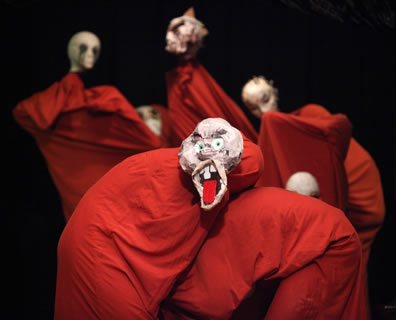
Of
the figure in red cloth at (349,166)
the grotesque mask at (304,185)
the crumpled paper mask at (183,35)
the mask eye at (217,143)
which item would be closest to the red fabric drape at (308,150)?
the figure in red cloth at (349,166)

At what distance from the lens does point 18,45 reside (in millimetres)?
3506

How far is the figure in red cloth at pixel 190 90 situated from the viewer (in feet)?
10.7

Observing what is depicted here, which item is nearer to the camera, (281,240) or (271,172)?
(281,240)

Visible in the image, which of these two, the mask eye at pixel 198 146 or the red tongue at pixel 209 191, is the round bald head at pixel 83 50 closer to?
the mask eye at pixel 198 146

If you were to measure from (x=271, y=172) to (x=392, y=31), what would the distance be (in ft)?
2.85

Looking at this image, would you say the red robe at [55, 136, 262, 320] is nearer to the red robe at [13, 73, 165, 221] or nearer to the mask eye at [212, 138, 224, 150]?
the mask eye at [212, 138, 224, 150]

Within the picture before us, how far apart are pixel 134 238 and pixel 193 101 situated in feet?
4.36

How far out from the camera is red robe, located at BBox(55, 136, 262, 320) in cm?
205

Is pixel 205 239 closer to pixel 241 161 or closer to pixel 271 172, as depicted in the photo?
pixel 241 161

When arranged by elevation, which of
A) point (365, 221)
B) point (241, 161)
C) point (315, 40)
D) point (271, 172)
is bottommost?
point (365, 221)

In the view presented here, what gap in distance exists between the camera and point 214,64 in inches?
152

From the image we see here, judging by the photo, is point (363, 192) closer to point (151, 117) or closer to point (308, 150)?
point (308, 150)

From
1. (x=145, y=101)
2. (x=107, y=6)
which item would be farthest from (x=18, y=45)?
(x=145, y=101)

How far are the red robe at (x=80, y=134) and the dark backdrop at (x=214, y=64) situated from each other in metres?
0.23
